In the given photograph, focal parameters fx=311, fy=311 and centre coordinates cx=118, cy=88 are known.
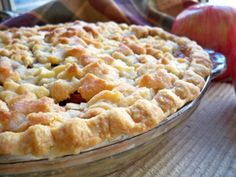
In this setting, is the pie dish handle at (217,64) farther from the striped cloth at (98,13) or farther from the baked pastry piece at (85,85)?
the striped cloth at (98,13)

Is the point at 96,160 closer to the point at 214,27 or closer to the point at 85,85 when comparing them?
the point at 85,85

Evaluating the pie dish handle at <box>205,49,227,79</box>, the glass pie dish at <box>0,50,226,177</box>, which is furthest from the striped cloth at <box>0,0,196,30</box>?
the glass pie dish at <box>0,50,226,177</box>

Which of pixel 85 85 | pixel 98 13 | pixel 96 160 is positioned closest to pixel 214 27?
pixel 98 13

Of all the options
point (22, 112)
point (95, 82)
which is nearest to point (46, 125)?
point (22, 112)

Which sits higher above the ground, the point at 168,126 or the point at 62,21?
the point at 168,126

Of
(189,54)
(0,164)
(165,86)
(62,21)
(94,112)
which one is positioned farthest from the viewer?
(62,21)

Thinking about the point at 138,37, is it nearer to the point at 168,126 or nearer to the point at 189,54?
the point at 189,54

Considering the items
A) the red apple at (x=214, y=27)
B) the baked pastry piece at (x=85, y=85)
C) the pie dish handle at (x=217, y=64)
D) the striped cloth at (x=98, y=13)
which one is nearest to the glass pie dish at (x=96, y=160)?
the baked pastry piece at (x=85, y=85)

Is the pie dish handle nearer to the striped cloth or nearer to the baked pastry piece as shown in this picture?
the baked pastry piece
